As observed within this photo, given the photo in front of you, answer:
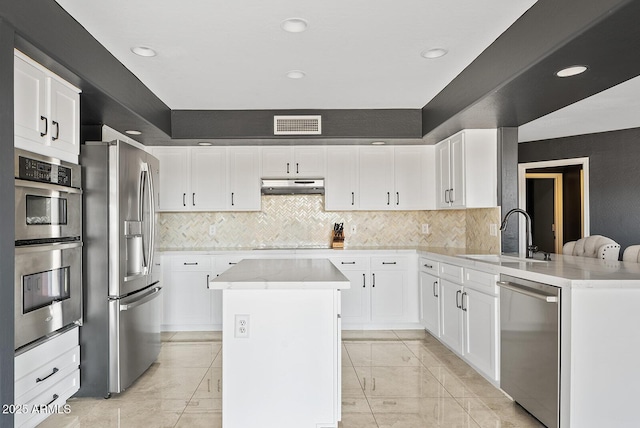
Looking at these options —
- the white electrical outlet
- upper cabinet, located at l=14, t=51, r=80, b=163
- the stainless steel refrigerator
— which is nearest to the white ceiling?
upper cabinet, located at l=14, t=51, r=80, b=163

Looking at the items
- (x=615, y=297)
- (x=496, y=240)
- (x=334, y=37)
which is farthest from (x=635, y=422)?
(x=334, y=37)

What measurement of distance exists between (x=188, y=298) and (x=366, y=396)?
Result: 2.60 m

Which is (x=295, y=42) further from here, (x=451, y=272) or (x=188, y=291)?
(x=188, y=291)

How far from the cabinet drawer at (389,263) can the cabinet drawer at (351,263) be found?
9cm

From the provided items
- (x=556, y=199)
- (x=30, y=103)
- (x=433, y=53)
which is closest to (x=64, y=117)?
(x=30, y=103)

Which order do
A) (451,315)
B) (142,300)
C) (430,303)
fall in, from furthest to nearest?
(430,303), (451,315), (142,300)

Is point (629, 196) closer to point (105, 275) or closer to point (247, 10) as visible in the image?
point (247, 10)

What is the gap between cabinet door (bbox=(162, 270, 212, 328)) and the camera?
493 cm

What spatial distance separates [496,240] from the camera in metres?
4.41

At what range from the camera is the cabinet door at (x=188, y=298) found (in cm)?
493

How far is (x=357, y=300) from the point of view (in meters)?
4.96

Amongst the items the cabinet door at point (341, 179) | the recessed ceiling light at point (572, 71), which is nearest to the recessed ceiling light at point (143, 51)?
the cabinet door at point (341, 179)

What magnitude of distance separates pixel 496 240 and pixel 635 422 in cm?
229

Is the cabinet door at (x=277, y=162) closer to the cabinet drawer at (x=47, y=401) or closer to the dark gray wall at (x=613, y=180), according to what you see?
the cabinet drawer at (x=47, y=401)
